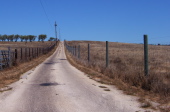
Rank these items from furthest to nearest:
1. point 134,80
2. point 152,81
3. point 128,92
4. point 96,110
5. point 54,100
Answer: point 134,80 < point 152,81 < point 128,92 < point 54,100 < point 96,110

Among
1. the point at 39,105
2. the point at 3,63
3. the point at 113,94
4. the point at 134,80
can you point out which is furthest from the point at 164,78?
the point at 3,63

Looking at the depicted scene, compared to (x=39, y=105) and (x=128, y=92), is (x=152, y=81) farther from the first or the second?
(x=39, y=105)

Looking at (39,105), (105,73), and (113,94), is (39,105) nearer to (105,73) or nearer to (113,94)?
(113,94)

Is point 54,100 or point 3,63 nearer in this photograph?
point 54,100

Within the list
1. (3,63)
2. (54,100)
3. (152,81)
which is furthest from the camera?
(3,63)

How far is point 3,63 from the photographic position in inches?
776

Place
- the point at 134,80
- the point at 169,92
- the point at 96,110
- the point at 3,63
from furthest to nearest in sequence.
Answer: the point at 3,63 < the point at 134,80 < the point at 169,92 < the point at 96,110

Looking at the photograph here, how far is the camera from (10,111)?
663 centimetres

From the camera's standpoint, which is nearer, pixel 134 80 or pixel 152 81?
pixel 152 81

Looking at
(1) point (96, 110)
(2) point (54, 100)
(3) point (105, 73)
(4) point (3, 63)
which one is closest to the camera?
(1) point (96, 110)

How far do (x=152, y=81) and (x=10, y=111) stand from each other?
216 inches

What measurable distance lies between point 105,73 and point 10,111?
8686 millimetres

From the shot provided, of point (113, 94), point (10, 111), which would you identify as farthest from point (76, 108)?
point (113, 94)

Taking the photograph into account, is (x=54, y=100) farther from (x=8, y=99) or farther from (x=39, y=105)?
(x=8, y=99)
